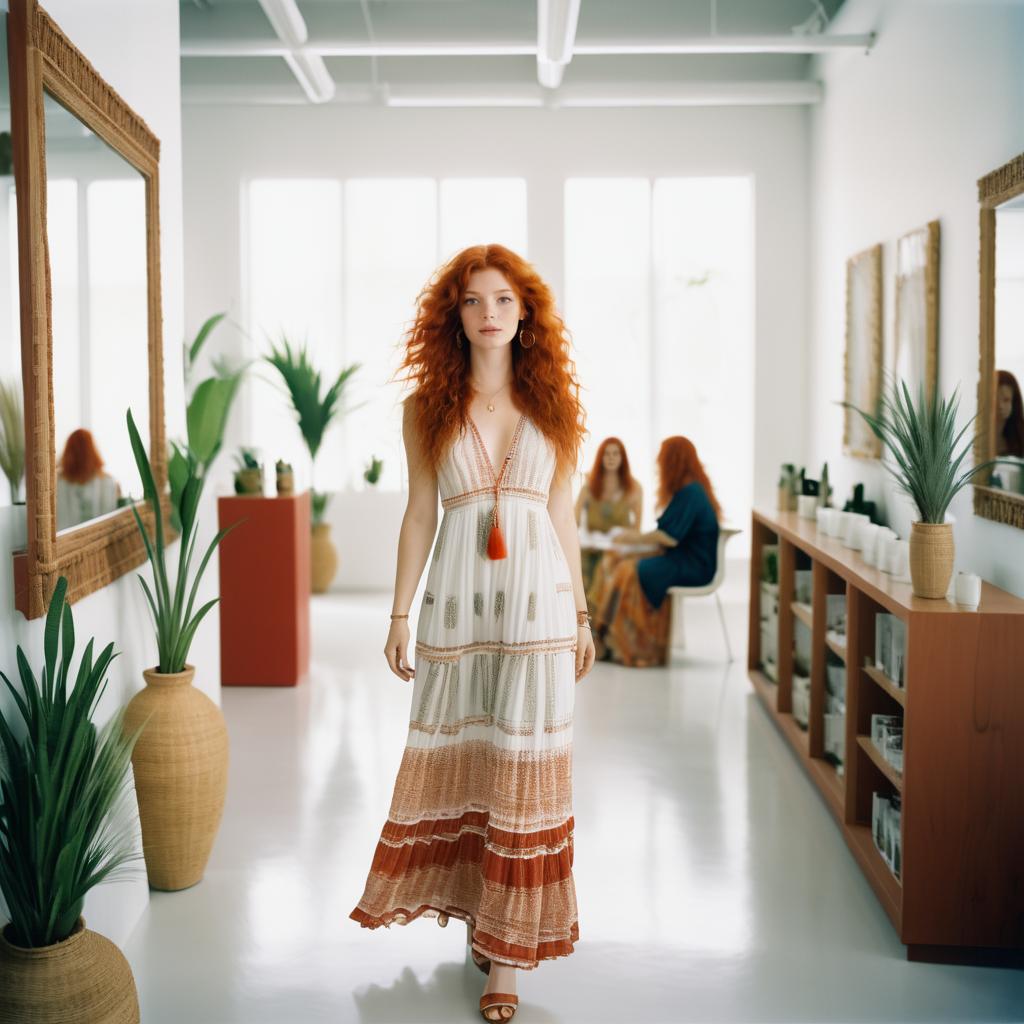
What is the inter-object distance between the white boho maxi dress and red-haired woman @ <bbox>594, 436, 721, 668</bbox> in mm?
3868

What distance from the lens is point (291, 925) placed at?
3293 millimetres

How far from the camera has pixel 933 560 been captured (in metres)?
3.38

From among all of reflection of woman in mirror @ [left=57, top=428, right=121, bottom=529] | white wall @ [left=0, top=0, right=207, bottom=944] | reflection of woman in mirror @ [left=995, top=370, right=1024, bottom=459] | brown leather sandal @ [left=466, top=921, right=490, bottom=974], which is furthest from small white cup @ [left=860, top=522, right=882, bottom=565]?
reflection of woman in mirror @ [left=57, top=428, right=121, bottom=529]

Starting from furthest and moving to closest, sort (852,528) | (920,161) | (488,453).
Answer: (920,161) < (852,528) < (488,453)

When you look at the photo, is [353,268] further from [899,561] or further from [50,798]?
[50,798]

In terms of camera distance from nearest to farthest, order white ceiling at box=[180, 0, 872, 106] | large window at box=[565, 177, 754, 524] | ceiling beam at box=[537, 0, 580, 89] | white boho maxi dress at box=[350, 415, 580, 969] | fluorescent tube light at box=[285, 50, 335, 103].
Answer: white boho maxi dress at box=[350, 415, 580, 969] < ceiling beam at box=[537, 0, 580, 89] < fluorescent tube light at box=[285, 50, 335, 103] < white ceiling at box=[180, 0, 872, 106] < large window at box=[565, 177, 754, 524]

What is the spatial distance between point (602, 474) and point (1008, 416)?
359 cm

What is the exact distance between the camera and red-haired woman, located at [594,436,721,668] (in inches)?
263

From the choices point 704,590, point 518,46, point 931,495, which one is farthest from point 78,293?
point 518,46

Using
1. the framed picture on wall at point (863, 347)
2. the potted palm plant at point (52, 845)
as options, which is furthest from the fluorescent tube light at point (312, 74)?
the potted palm plant at point (52, 845)

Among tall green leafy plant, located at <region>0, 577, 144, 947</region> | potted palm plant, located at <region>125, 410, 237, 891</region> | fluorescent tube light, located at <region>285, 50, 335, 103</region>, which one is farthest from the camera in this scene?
fluorescent tube light, located at <region>285, 50, 335, 103</region>

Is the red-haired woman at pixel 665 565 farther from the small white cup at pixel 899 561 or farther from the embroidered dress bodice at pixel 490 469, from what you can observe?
the embroidered dress bodice at pixel 490 469

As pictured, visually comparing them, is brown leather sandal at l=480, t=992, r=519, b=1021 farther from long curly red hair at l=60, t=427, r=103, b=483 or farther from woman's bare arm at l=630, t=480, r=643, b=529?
woman's bare arm at l=630, t=480, r=643, b=529

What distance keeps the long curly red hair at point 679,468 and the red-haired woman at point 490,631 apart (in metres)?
3.75
